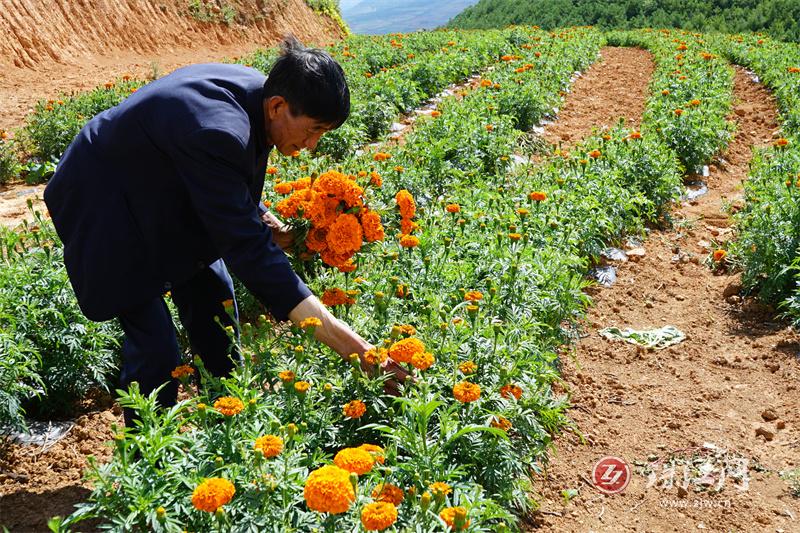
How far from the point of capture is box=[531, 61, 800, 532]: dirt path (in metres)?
2.90

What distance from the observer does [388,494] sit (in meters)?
1.90

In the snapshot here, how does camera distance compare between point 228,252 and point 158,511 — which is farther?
point 228,252

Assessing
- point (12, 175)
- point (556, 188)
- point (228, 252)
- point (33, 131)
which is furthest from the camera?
point (33, 131)

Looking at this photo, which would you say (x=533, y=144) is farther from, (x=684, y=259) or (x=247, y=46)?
(x=247, y=46)

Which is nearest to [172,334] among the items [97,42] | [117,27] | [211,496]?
[211,496]

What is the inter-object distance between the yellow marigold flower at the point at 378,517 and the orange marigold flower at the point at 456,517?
180 millimetres

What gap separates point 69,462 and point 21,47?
12.2m

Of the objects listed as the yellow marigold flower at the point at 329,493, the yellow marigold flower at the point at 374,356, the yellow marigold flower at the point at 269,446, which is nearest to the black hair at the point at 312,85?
the yellow marigold flower at the point at 374,356

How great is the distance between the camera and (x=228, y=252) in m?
2.22

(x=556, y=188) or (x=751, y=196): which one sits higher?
(x=556, y=188)

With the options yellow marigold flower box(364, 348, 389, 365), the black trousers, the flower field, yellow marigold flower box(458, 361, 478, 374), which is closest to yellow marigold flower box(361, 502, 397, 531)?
the flower field

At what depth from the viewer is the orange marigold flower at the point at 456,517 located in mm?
1683

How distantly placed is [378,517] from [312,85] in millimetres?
1358

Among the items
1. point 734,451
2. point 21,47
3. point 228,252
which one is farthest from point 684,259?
point 21,47
